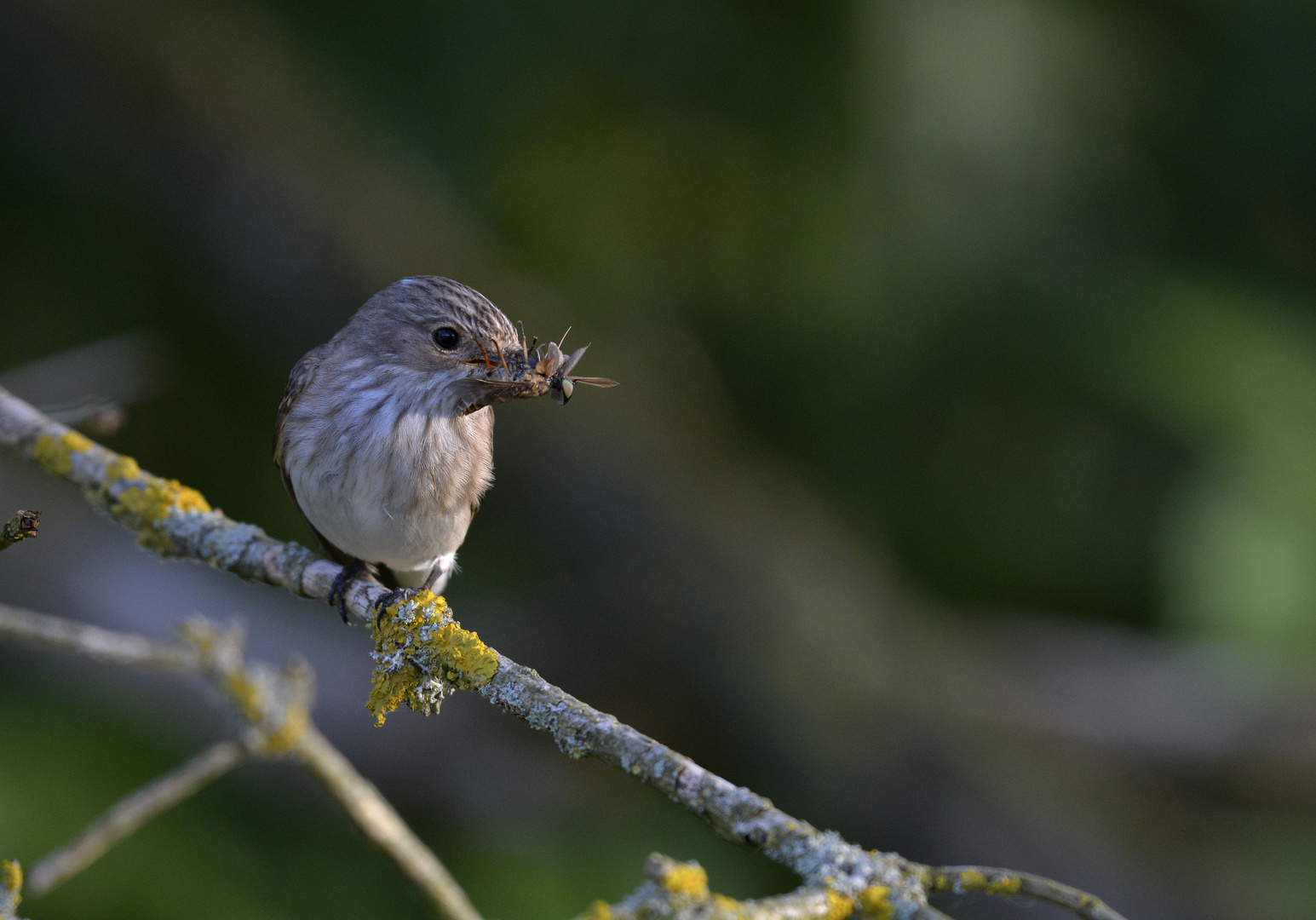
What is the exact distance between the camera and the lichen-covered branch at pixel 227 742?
1882 millimetres

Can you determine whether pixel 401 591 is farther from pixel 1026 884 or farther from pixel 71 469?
pixel 1026 884

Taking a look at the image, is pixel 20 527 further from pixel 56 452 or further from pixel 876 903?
pixel 876 903

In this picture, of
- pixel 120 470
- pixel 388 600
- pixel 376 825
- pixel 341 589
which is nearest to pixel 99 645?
pixel 376 825

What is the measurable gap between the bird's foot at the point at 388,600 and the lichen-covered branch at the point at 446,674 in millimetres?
24

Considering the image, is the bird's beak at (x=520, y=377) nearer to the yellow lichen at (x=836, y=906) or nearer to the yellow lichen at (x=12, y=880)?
the yellow lichen at (x=836, y=906)

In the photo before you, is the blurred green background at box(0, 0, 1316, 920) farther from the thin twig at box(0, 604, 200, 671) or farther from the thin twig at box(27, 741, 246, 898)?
the thin twig at box(0, 604, 200, 671)

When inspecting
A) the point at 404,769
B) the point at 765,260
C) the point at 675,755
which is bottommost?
the point at 675,755

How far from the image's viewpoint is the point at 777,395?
6.16 meters

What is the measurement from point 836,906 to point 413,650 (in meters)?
1.15

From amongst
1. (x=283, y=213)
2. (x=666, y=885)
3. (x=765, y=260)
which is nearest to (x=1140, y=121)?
(x=765, y=260)

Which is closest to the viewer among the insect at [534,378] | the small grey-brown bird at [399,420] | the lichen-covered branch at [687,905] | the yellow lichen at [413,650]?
the lichen-covered branch at [687,905]

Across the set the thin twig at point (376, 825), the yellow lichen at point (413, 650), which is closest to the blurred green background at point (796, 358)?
the yellow lichen at point (413, 650)

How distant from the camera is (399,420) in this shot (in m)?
3.24

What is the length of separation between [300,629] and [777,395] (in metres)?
3.02
